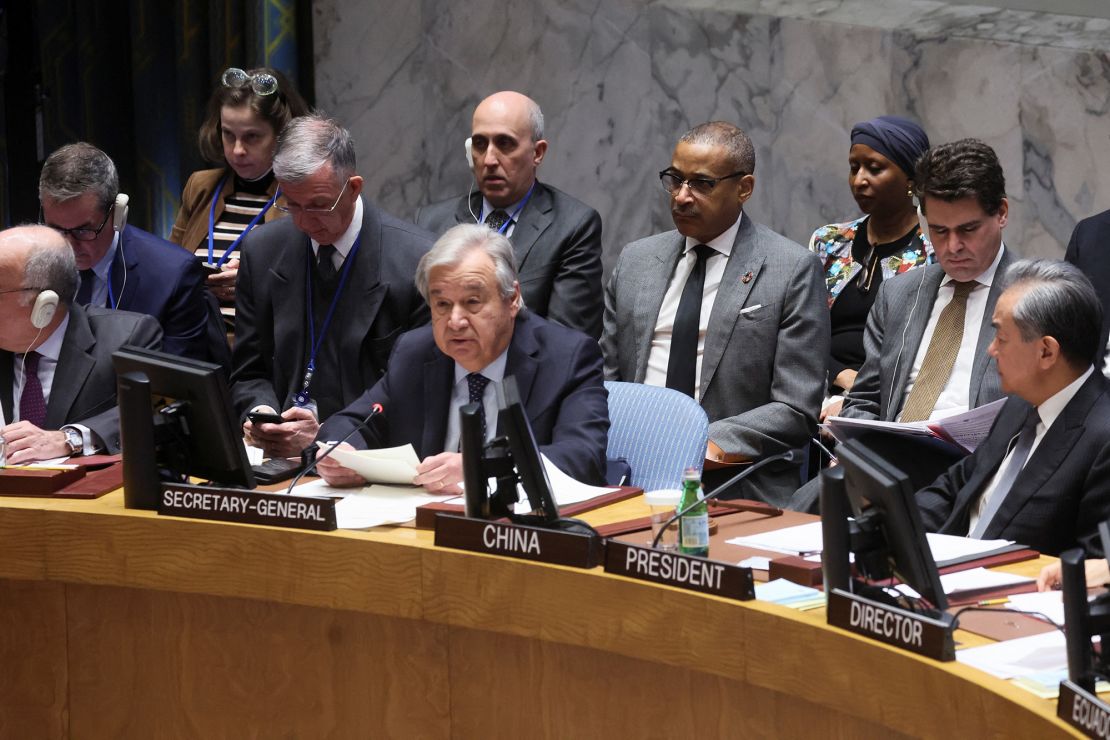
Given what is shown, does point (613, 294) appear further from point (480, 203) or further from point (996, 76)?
point (996, 76)

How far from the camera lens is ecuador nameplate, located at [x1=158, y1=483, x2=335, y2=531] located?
2.63 m

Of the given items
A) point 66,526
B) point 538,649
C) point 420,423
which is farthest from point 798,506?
point 66,526

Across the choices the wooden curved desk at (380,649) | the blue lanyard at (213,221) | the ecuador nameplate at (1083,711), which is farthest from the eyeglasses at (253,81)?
the ecuador nameplate at (1083,711)

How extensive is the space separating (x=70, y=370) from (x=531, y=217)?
1.37m

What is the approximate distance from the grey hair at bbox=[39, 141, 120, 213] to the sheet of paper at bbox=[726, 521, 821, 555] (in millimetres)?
2300

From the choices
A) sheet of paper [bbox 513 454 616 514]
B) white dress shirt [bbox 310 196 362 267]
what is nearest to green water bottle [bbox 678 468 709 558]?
sheet of paper [bbox 513 454 616 514]

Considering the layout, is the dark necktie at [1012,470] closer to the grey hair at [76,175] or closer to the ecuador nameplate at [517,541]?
the ecuador nameplate at [517,541]

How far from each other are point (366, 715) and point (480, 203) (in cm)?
201

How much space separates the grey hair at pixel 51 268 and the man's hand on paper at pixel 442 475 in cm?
117

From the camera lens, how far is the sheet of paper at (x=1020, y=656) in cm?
182

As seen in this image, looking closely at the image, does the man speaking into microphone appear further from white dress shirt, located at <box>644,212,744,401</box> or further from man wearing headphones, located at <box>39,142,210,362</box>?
man wearing headphones, located at <box>39,142,210,362</box>

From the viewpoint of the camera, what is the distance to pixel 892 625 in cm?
191

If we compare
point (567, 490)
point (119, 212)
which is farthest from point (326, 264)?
point (567, 490)

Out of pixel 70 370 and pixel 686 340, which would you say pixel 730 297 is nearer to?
pixel 686 340
